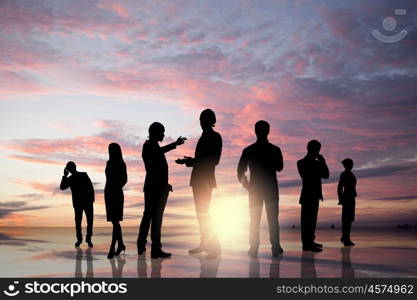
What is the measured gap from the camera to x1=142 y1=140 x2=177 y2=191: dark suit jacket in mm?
9242

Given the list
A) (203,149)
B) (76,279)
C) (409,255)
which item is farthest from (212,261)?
(409,255)

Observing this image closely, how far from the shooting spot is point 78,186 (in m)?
12.8

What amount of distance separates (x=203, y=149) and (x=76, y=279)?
11.6 ft

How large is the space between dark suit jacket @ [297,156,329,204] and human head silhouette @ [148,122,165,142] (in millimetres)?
3375

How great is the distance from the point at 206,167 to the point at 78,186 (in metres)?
5.08

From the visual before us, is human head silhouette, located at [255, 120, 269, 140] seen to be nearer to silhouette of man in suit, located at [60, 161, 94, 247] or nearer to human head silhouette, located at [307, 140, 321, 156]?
human head silhouette, located at [307, 140, 321, 156]

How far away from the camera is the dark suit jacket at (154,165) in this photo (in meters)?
9.24

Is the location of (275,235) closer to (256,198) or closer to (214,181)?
(256,198)

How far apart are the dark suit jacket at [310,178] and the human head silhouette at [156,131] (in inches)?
133

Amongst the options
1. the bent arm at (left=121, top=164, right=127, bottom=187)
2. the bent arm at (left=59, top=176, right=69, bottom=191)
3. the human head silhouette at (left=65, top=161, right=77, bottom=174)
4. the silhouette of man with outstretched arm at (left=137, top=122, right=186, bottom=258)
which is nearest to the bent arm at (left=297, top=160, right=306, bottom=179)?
the silhouette of man with outstretched arm at (left=137, top=122, right=186, bottom=258)

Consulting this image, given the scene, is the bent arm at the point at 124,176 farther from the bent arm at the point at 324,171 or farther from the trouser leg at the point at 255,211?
the bent arm at the point at 324,171

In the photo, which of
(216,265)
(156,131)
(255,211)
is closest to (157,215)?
(156,131)

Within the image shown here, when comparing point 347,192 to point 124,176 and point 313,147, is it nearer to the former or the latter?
point 313,147

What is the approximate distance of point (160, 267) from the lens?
26.5 feet
